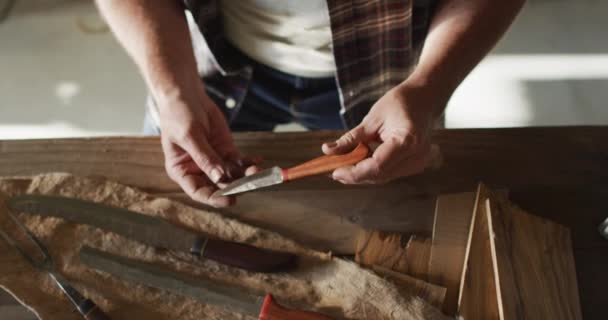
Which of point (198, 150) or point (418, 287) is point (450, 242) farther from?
point (198, 150)

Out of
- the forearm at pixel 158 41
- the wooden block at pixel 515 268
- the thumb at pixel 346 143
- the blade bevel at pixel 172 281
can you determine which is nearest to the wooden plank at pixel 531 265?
the wooden block at pixel 515 268

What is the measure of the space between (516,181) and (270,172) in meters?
0.39

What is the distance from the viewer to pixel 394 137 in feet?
1.96

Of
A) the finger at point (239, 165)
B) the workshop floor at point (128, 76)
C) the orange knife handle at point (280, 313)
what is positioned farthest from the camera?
the workshop floor at point (128, 76)

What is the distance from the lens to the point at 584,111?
1581 mm

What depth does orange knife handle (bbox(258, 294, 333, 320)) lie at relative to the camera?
567mm

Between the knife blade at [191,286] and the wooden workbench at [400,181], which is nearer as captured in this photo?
the knife blade at [191,286]

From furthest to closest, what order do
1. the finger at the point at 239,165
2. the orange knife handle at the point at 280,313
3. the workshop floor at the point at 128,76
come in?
the workshop floor at the point at 128,76 < the finger at the point at 239,165 < the orange knife handle at the point at 280,313

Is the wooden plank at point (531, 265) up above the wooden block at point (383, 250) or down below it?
above

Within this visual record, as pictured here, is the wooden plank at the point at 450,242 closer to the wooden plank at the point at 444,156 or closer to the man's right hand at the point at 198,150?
the wooden plank at the point at 444,156

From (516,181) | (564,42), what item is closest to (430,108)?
(516,181)

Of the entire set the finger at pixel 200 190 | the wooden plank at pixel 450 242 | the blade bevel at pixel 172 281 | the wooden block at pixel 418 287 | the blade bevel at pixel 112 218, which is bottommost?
the blade bevel at pixel 172 281

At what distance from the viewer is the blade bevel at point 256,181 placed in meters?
0.58

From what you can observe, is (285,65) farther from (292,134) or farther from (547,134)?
(547,134)
